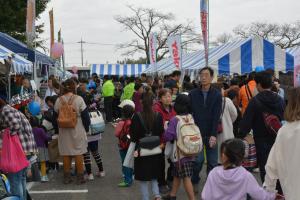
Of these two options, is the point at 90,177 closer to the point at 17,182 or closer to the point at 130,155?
the point at 130,155

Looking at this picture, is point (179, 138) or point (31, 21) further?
point (31, 21)

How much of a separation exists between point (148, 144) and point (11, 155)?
1.61 metres

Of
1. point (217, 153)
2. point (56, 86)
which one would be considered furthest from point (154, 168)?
point (56, 86)

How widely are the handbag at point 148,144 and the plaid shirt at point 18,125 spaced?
4.37 ft

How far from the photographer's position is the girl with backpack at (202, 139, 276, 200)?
369cm

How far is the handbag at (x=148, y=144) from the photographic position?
5598mm

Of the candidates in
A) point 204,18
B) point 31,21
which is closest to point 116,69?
point 31,21

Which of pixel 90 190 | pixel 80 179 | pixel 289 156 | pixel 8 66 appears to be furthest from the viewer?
pixel 80 179

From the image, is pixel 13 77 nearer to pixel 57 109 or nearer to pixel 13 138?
pixel 57 109

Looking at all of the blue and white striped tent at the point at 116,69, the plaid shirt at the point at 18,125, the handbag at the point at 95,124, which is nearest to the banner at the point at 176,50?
the handbag at the point at 95,124

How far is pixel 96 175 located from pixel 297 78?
3871 millimetres

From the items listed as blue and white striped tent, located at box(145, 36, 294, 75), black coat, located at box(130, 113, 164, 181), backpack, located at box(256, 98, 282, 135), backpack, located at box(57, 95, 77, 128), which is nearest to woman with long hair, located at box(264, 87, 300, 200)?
backpack, located at box(256, 98, 282, 135)

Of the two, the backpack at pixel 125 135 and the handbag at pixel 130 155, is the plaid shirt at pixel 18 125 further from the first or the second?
the backpack at pixel 125 135

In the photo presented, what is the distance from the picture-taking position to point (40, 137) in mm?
7633
